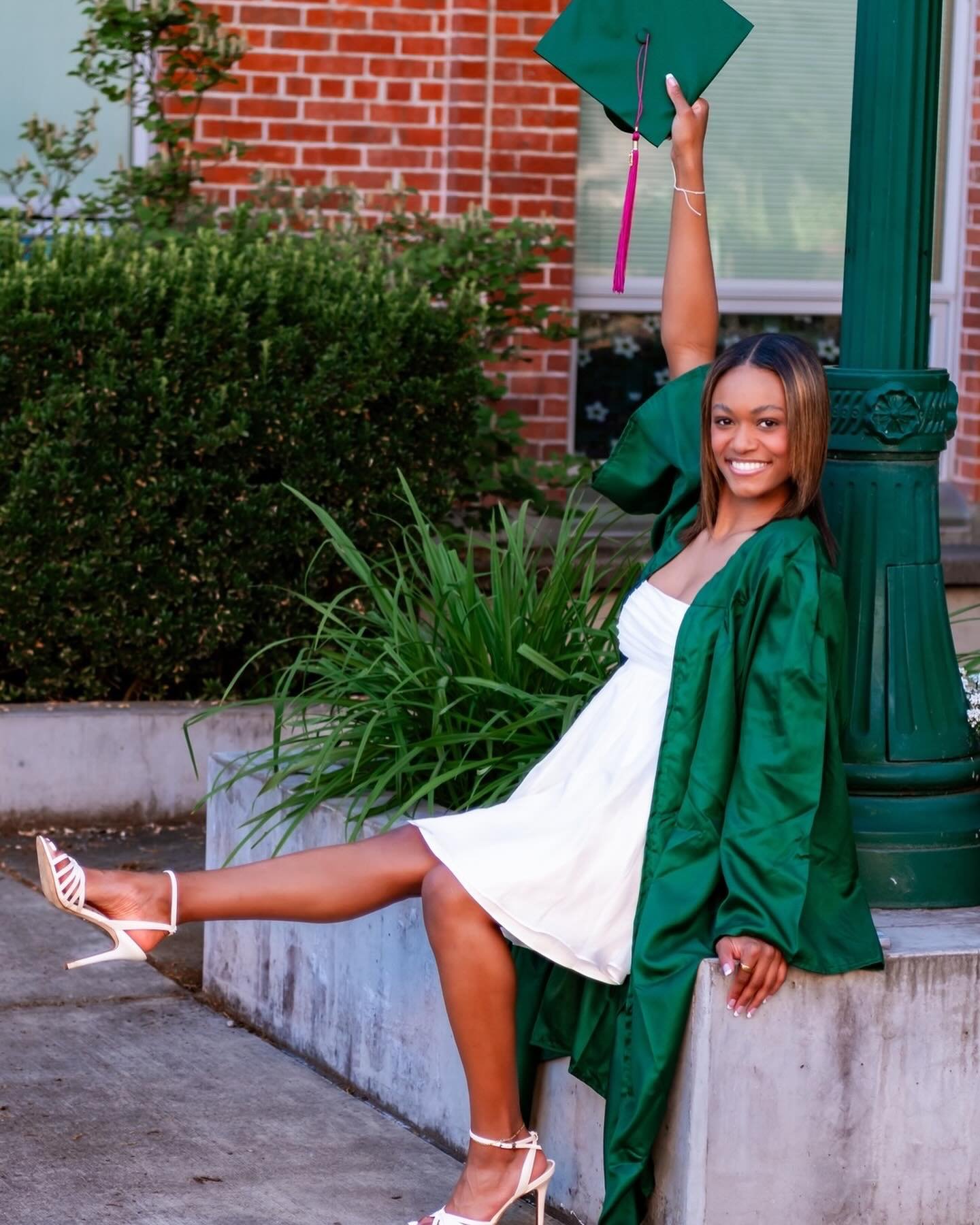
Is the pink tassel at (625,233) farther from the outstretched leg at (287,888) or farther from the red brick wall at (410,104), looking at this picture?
the red brick wall at (410,104)

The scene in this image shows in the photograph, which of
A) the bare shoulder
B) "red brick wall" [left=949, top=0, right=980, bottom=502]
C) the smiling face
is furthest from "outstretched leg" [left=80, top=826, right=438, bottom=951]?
"red brick wall" [left=949, top=0, right=980, bottom=502]

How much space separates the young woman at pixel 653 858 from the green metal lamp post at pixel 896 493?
0.33 m

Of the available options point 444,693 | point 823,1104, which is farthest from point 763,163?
point 823,1104

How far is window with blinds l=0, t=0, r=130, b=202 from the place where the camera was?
279 inches

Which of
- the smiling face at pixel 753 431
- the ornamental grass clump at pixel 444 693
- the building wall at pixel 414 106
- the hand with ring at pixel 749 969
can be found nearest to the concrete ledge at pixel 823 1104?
the hand with ring at pixel 749 969

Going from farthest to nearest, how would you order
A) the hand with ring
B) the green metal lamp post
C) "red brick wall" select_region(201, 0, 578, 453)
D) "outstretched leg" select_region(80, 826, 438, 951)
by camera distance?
"red brick wall" select_region(201, 0, 578, 453)
the green metal lamp post
"outstretched leg" select_region(80, 826, 438, 951)
the hand with ring

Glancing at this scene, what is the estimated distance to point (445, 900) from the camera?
10.7 ft

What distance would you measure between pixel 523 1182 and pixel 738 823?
0.75 metres

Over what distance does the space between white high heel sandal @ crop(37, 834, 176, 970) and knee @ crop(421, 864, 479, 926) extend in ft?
1.53

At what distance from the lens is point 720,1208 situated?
10.5 feet

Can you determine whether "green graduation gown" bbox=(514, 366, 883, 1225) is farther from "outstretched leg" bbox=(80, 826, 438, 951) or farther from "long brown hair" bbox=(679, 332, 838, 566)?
"outstretched leg" bbox=(80, 826, 438, 951)

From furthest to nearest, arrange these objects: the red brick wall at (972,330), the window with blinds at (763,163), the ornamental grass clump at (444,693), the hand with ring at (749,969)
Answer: the red brick wall at (972,330) < the window with blinds at (763,163) < the ornamental grass clump at (444,693) < the hand with ring at (749,969)

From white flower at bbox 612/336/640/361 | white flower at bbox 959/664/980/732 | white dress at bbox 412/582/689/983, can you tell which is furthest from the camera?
white flower at bbox 612/336/640/361

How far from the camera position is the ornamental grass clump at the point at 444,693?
4.01 m
